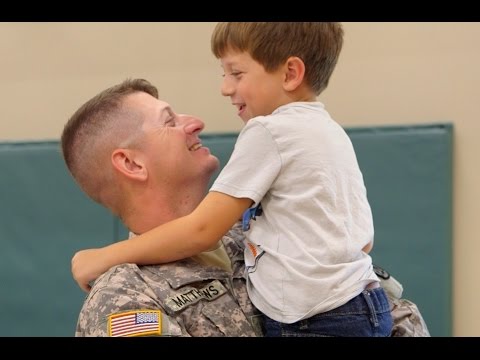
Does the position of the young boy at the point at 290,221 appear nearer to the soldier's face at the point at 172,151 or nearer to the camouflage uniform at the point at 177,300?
the camouflage uniform at the point at 177,300

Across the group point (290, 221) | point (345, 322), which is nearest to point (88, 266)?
point (290, 221)

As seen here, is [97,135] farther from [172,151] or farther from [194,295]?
[194,295]

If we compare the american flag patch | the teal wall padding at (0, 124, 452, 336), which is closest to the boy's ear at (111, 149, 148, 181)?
the american flag patch

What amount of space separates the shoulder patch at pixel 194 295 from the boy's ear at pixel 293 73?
507 millimetres

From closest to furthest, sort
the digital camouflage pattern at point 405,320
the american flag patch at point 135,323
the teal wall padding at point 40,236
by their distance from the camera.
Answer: the american flag patch at point 135,323
the digital camouflage pattern at point 405,320
the teal wall padding at point 40,236

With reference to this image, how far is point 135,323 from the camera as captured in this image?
5.57 feet

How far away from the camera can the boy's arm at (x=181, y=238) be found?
5.80 feet

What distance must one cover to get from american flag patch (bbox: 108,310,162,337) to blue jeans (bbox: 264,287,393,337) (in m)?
0.26

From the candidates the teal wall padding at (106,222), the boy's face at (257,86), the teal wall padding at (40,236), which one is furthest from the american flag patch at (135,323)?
the teal wall padding at (40,236)

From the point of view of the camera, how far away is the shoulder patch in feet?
5.95

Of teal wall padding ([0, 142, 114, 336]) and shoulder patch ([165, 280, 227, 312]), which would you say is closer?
shoulder patch ([165, 280, 227, 312])

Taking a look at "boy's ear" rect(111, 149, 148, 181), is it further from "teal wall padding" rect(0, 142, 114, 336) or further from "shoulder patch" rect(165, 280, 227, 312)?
"teal wall padding" rect(0, 142, 114, 336)

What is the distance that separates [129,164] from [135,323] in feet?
1.56
